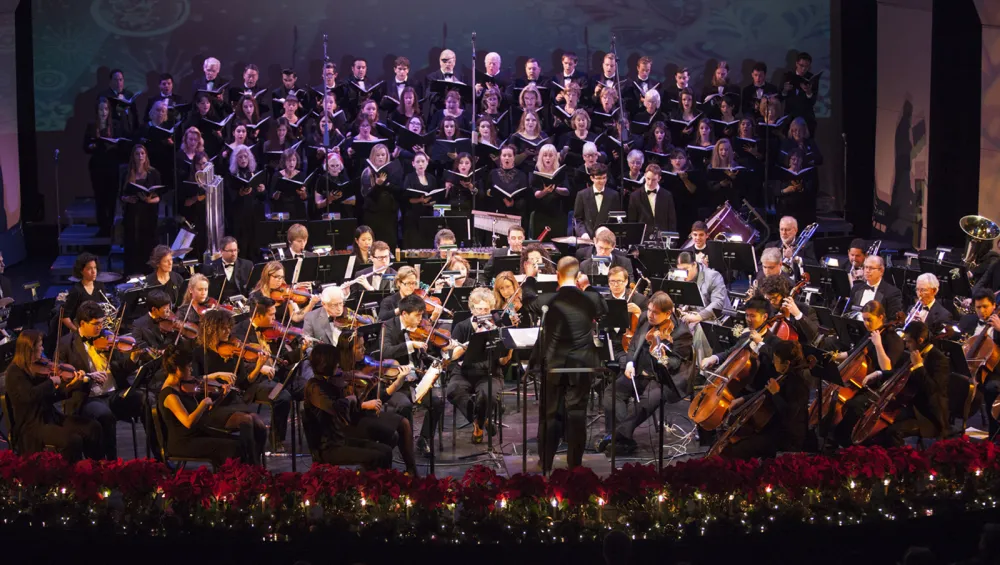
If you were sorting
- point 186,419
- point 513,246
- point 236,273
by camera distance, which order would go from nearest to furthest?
1. point 186,419
2. point 236,273
3. point 513,246

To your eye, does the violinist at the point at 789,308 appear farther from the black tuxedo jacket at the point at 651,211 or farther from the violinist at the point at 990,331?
the black tuxedo jacket at the point at 651,211

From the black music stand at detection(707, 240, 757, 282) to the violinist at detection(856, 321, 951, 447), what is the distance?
2975 mm

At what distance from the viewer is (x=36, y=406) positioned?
285 inches

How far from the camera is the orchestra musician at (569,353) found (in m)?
7.43

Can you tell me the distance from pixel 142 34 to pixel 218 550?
982cm

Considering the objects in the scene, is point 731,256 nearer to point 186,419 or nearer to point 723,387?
point 723,387

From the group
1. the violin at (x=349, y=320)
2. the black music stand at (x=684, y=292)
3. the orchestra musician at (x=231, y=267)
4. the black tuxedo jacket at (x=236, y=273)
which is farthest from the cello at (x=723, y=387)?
the orchestra musician at (x=231, y=267)

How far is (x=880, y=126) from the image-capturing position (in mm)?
14781

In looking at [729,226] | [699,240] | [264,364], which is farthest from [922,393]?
[729,226]

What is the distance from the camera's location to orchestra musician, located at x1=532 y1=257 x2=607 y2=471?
7434mm

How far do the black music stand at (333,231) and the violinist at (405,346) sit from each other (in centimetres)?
306

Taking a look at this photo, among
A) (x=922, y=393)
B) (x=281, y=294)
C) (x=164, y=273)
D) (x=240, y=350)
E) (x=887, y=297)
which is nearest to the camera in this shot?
(x=922, y=393)

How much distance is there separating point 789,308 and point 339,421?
3.33 m

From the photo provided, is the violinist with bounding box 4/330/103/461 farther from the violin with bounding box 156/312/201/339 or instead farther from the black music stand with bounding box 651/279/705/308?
the black music stand with bounding box 651/279/705/308
